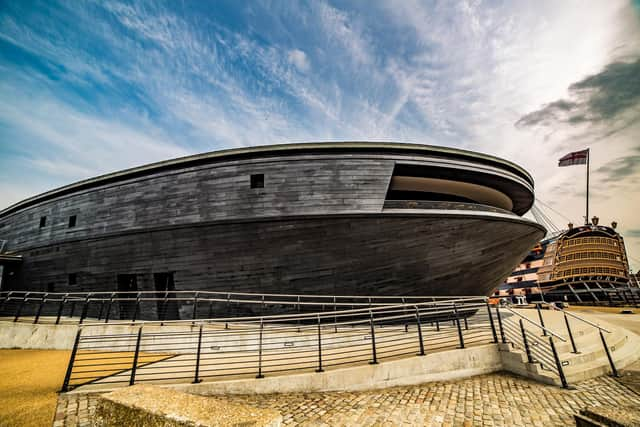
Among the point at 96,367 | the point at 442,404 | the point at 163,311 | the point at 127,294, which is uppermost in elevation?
the point at 127,294

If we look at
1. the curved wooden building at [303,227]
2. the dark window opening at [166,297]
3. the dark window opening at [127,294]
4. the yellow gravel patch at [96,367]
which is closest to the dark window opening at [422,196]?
the curved wooden building at [303,227]

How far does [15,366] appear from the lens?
5887mm

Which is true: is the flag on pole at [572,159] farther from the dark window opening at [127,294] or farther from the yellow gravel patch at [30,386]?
the yellow gravel patch at [30,386]

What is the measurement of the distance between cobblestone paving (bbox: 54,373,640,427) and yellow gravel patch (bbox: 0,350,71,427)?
20 centimetres

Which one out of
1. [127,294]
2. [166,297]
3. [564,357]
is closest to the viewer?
[564,357]

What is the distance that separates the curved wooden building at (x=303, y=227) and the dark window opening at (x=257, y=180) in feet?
0.12

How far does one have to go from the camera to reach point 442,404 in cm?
402

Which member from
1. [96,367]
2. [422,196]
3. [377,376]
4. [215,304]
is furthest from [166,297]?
[422,196]

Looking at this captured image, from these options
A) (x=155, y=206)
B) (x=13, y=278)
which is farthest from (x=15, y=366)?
(x=13, y=278)

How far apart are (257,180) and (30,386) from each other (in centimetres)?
707

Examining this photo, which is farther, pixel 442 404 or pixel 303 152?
pixel 303 152

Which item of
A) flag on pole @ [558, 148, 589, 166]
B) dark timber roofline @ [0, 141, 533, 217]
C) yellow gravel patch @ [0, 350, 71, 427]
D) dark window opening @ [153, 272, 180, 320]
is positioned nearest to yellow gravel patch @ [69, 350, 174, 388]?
yellow gravel patch @ [0, 350, 71, 427]

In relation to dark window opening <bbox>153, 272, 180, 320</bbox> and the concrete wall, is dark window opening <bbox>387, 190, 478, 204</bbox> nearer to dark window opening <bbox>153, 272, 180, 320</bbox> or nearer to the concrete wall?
the concrete wall

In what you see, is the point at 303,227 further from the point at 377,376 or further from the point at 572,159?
the point at 572,159
